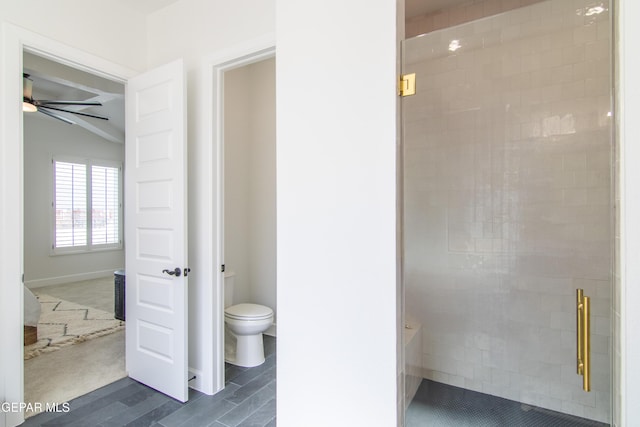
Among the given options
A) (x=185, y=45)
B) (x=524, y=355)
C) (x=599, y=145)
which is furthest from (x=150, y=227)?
(x=599, y=145)

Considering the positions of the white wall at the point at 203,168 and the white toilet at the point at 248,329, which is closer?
the white wall at the point at 203,168

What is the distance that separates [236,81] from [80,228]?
4.83m

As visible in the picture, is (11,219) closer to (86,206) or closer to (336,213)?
(336,213)

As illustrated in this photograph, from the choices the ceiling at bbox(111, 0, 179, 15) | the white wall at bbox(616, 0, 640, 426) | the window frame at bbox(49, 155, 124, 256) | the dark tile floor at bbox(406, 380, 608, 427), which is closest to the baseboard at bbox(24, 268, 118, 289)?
the window frame at bbox(49, 155, 124, 256)

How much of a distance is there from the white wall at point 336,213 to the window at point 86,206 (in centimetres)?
623

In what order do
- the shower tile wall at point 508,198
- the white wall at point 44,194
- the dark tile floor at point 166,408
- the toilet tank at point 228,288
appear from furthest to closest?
the white wall at point 44,194
the toilet tank at point 228,288
the dark tile floor at point 166,408
the shower tile wall at point 508,198

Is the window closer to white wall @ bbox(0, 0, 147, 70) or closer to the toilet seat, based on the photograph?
white wall @ bbox(0, 0, 147, 70)

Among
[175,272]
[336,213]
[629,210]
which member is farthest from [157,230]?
[629,210]

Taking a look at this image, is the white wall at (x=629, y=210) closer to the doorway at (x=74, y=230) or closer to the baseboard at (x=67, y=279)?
the doorway at (x=74, y=230)

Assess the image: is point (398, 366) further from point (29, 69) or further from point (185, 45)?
point (29, 69)

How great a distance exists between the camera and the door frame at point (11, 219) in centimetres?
188

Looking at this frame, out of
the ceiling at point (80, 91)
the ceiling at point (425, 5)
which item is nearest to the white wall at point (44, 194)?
the ceiling at point (80, 91)

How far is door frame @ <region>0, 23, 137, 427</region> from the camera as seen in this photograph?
1.88 m

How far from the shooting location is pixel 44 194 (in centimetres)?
552
